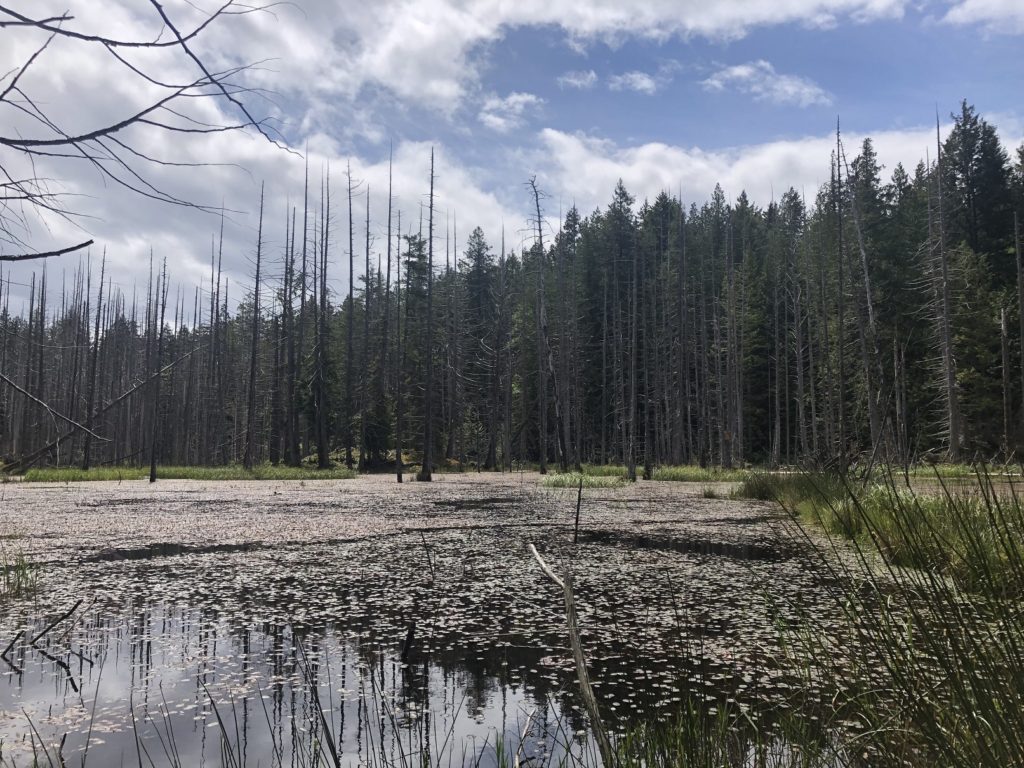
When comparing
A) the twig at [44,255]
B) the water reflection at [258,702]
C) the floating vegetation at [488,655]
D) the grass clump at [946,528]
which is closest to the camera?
the twig at [44,255]

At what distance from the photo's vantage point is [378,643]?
10.2 ft

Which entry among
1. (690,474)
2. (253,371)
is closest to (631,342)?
(690,474)

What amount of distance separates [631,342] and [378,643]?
18.8 m

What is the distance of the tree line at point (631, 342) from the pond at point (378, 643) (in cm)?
1290

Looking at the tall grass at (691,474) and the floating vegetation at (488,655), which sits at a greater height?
the floating vegetation at (488,655)

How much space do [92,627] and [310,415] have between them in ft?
81.3

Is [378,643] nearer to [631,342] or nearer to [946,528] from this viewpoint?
[946,528]

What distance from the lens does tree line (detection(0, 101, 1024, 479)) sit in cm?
2225

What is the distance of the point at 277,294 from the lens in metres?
26.2

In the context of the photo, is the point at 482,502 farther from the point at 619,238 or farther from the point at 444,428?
the point at 619,238

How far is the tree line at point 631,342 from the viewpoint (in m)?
22.2

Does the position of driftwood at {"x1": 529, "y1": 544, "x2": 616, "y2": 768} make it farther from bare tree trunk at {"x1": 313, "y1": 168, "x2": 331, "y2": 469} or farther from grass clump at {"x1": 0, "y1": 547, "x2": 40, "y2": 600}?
bare tree trunk at {"x1": 313, "y1": 168, "x2": 331, "y2": 469}

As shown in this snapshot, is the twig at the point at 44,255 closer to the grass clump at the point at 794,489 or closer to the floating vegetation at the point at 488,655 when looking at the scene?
the floating vegetation at the point at 488,655

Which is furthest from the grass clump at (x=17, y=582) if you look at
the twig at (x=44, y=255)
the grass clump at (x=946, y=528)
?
the grass clump at (x=946, y=528)
